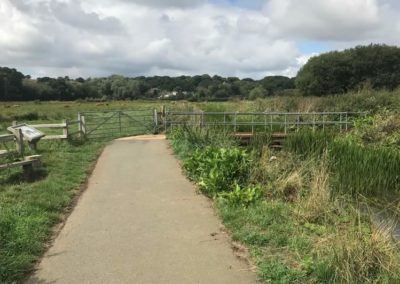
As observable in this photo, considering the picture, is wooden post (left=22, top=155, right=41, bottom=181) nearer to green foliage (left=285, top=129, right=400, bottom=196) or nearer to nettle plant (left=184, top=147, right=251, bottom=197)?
nettle plant (left=184, top=147, right=251, bottom=197)

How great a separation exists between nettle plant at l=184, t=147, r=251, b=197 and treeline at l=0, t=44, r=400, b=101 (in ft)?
107

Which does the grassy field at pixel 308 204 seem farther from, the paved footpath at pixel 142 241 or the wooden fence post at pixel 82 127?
the wooden fence post at pixel 82 127

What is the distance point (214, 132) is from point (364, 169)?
714 centimetres

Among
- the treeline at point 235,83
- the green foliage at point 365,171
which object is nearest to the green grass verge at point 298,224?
the green foliage at point 365,171

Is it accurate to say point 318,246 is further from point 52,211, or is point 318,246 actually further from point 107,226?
point 52,211

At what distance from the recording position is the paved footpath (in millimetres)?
5867

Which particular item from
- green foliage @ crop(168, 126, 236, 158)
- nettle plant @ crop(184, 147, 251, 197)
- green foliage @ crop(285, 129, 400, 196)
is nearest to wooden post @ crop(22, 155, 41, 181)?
nettle plant @ crop(184, 147, 251, 197)


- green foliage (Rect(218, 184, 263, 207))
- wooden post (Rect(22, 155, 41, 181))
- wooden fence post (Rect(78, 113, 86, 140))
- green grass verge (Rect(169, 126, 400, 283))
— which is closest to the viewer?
green grass verge (Rect(169, 126, 400, 283))

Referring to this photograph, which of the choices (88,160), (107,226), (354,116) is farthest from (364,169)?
(354,116)

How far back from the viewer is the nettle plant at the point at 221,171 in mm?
10305

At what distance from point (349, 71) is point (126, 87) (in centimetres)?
5552

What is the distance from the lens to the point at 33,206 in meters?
8.83

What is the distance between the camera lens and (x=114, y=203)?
31.8 ft

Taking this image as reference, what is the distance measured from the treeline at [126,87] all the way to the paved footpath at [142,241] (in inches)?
2858
